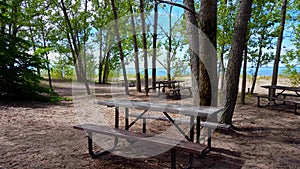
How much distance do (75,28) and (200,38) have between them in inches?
360

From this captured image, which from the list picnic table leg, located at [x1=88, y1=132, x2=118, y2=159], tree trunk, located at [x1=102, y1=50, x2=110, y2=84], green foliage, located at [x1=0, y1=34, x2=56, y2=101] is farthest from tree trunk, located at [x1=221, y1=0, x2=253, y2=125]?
tree trunk, located at [x1=102, y1=50, x2=110, y2=84]

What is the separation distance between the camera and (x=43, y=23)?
1089 cm

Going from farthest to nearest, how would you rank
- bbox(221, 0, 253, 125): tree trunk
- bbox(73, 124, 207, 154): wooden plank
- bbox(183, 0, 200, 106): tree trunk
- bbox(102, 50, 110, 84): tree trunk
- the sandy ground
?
1. bbox(102, 50, 110, 84): tree trunk
2. bbox(183, 0, 200, 106): tree trunk
3. bbox(221, 0, 253, 125): tree trunk
4. the sandy ground
5. bbox(73, 124, 207, 154): wooden plank

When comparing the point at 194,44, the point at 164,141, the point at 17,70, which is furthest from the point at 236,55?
the point at 17,70

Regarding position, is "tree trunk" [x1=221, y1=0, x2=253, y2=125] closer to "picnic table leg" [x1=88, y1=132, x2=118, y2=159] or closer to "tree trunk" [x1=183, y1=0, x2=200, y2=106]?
"tree trunk" [x1=183, y1=0, x2=200, y2=106]

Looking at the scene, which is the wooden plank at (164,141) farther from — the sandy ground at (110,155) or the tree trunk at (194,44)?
the tree trunk at (194,44)

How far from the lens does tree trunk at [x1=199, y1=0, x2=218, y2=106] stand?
172 inches

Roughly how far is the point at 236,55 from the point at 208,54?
1.76ft

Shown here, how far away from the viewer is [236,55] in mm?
4398

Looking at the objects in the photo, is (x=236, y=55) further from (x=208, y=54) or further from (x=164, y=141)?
(x=164, y=141)

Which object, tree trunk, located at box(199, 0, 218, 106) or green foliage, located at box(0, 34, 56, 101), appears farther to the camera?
green foliage, located at box(0, 34, 56, 101)

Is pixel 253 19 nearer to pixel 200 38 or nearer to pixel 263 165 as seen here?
pixel 200 38

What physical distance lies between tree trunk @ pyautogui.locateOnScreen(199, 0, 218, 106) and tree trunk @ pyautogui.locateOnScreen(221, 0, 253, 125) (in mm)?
280

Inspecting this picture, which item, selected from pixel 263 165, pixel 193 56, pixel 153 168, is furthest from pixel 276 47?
pixel 153 168
